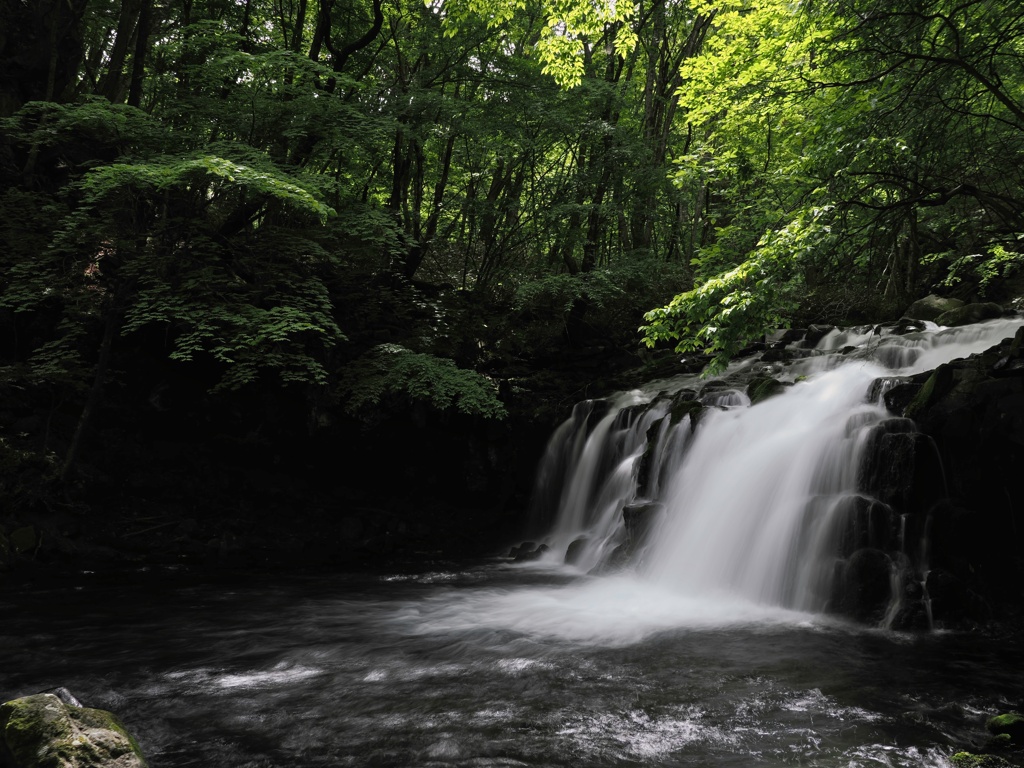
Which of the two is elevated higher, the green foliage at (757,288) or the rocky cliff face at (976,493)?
the green foliage at (757,288)

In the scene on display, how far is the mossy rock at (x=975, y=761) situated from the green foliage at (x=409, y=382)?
7813 mm

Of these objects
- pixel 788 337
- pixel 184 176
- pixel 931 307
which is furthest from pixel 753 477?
pixel 184 176

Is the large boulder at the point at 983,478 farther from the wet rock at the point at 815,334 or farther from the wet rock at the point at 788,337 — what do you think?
the wet rock at the point at 788,337

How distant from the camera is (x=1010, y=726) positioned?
13.5 feet

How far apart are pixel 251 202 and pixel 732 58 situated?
26.8ft

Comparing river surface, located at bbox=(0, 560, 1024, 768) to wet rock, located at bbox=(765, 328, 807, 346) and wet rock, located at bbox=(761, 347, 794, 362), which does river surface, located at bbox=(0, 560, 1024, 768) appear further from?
wet rock, located at bbox=(765, 328, 807, 346)

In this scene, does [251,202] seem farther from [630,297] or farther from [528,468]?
[630,297]

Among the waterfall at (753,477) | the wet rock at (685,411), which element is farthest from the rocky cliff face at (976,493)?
the wet rock at (685,411)

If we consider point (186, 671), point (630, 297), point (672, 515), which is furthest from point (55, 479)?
point (630, 297)

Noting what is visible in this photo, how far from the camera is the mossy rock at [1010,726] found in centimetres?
407

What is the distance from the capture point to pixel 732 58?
11.0 meters

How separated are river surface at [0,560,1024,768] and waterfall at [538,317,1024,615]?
64 centimetres

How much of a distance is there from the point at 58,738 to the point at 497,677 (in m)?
3.22

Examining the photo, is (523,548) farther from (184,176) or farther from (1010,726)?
(1010,726)
